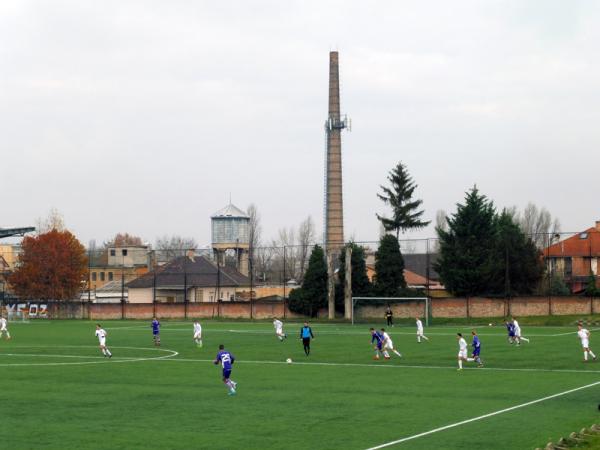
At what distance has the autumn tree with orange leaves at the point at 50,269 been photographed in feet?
391

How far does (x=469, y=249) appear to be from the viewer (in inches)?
3789

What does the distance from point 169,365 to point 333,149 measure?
64807mm

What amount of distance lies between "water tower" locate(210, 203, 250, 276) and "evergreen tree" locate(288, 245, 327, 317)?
47.8 meters

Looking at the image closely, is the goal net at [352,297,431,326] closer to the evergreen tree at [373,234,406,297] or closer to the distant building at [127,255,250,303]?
the evergreen tree at [373,234,406,297]

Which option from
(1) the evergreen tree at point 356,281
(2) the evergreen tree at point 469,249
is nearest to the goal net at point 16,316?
(1) the evergreen tree at point 356,281

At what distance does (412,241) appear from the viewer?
103375 mm

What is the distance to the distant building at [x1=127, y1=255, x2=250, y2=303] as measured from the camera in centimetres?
11925

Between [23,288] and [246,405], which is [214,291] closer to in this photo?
[23,288]

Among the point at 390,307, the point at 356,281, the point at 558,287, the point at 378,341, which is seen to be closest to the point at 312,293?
the point at 356,281

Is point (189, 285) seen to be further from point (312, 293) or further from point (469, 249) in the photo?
point (469, 249)

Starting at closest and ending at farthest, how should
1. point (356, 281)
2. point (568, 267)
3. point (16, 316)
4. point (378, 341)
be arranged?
point (378, 341) < point (356, 281) < point (568, 267) < point (16, 316)

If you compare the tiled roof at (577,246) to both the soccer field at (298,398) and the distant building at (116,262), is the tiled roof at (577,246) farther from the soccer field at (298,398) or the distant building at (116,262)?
the distant building at (116,262)

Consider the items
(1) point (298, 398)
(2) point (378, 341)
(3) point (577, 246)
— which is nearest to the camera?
(1) point (298, 398)

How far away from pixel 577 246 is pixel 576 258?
13.9 feet
